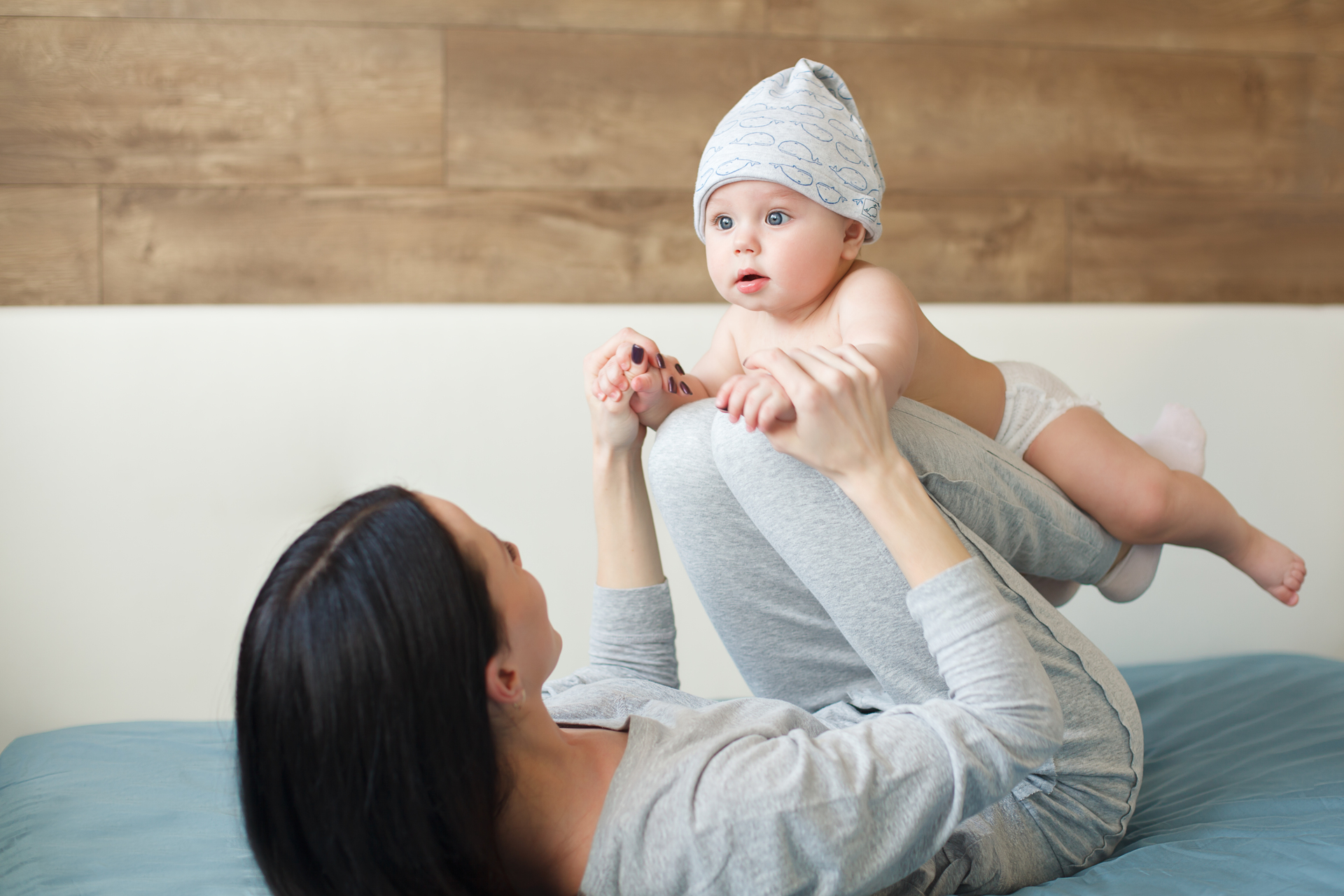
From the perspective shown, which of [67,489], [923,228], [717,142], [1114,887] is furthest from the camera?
[923,228]

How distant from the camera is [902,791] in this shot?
0.61 m

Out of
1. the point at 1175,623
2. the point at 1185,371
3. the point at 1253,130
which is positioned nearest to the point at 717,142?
the point at 1185,371

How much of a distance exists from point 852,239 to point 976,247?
868mm

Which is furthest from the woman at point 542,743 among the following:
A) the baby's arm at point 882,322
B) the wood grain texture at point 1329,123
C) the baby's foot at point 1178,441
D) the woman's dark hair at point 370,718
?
the wood grain texture at point 1329,123

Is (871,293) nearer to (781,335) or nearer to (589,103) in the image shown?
(781,335)

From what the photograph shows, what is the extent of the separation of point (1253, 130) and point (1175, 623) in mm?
917

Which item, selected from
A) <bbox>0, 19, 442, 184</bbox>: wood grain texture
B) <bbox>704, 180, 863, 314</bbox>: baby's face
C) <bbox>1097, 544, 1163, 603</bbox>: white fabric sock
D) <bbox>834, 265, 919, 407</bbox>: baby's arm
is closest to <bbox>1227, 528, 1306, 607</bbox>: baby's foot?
<bbox>1097, 544, 1163, 603</bbox>: white fabric sock

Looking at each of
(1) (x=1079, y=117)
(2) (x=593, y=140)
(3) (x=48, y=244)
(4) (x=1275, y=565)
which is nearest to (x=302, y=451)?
(3) (x=48, y=244)

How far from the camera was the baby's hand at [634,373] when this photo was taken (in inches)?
34.4

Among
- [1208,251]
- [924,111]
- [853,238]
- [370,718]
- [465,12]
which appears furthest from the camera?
[1208,251]

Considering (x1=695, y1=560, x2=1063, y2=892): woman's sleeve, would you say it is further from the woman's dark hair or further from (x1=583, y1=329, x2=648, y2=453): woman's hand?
(x1=583, y1=329, x2=648, y2=453): woman's hand

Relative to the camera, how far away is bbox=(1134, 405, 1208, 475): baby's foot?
3.67 feet

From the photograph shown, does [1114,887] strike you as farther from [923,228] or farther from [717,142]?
[923,228]

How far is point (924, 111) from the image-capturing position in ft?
5.68
